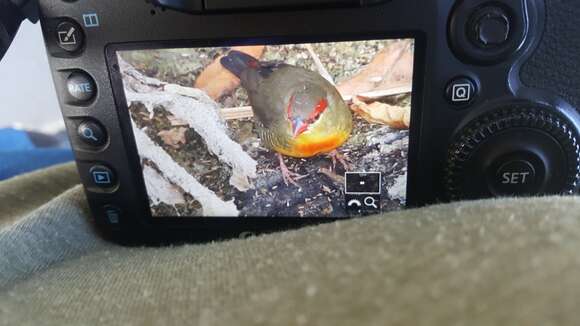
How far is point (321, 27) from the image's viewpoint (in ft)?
0.87

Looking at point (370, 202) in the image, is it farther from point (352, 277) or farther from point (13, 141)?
point (13, 141)

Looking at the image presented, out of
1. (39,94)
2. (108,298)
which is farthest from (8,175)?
(108,298)

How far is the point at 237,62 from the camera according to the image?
0.28 meters

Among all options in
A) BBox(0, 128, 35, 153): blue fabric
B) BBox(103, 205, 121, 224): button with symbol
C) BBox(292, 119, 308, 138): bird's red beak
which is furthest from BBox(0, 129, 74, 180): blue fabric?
BBox(292, 119, 308, 138): bird's red beak

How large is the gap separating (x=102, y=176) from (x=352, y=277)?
19 centimetres

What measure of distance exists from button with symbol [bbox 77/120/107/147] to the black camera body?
0.04 ft

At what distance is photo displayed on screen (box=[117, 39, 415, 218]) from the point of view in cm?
27

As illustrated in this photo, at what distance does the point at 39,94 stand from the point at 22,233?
1.29ft

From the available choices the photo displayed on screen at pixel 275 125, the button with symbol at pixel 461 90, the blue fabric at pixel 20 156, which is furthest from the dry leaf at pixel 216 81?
the blue fabric at pixel 20 156

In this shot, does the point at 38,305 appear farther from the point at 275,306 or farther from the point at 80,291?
the point at 275,306

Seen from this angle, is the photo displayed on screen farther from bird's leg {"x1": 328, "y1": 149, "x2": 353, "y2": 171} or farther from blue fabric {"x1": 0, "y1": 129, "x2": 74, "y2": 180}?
blue fabric {"x1": 0, "y1": 129, "x2": 74, "y2": 180}

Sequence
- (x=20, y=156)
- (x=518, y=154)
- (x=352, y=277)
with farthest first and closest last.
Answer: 1. (x=20, y=156)
2. (x=518, y=154)
3. (x=352, y=277)

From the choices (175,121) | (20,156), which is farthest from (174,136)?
(20,156)

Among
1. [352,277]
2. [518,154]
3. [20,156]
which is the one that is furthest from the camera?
[20,156]
